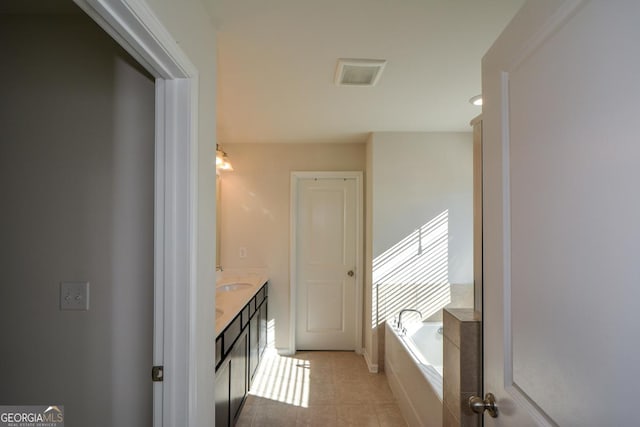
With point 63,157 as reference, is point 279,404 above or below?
below

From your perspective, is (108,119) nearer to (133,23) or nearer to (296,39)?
(133,23)

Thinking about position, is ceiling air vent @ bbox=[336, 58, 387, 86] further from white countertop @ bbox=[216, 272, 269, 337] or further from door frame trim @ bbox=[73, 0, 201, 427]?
white countertop @ bbox=[216, 272, 269, 337]

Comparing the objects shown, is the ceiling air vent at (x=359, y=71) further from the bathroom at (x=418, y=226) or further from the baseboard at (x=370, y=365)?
the baseboard at (x=370, y=365)

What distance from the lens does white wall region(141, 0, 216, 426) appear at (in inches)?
48.7

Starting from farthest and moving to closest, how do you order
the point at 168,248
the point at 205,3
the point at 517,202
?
the point at 205,3
the point at 168,248
the point at 517,202

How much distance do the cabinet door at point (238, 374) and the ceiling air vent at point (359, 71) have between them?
1.86m

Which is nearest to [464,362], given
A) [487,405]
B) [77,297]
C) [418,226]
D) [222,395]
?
[487,405]

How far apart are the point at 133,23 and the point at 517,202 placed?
1053 millimetres

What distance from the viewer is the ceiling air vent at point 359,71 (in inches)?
74.5

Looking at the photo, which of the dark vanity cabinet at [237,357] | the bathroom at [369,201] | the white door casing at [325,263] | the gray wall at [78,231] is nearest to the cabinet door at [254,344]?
the dark vanity cabinet at [237,357]

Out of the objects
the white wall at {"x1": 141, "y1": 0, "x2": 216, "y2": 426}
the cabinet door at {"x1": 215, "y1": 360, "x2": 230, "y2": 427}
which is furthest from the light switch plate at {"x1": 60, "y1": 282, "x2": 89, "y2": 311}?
the cabinet door at {"x1": 215, "y1": 360, "x2": 230, "y2": 427}

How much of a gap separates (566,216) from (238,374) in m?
2.33

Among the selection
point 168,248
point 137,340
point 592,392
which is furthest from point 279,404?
point 592,392

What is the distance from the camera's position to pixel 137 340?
1.28 metres
